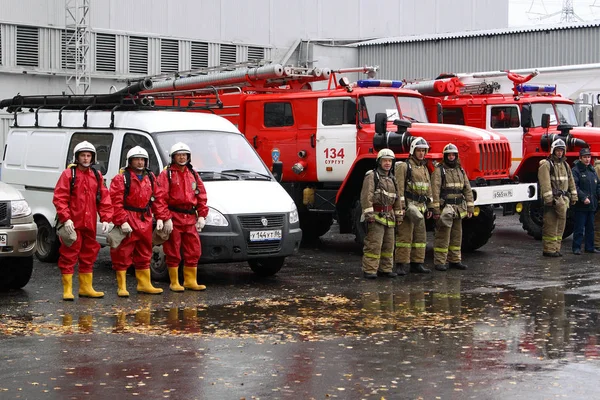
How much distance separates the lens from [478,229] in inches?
645

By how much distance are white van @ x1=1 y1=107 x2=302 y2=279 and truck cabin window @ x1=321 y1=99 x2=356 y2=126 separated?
8.18 ft

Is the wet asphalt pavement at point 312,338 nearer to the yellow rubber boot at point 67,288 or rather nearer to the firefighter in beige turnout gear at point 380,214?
the yellow rubber boot at point 67,288

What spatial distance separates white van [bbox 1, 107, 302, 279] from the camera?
12.5 m

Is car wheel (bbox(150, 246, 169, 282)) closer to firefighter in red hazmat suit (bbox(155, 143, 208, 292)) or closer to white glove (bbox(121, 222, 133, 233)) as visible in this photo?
firefighter in red hazmat suit (bbox(155, 143, 208, 292))

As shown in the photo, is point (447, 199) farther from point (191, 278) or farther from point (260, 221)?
point (191, 278)

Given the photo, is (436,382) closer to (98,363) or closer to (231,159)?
(98,363)

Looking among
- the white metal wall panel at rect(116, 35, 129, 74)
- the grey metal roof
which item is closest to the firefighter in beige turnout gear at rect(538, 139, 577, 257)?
the grey metal roof

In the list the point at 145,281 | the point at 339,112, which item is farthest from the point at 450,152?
the point at 145,281

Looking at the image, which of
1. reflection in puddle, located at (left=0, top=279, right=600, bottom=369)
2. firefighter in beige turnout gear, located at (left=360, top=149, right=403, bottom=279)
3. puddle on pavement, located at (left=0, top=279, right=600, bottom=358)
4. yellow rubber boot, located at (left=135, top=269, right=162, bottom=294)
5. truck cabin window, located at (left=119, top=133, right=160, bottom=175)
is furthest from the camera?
firefighter in beige turnout gear, located at (left=360, top=149, right=403, bottom=279)

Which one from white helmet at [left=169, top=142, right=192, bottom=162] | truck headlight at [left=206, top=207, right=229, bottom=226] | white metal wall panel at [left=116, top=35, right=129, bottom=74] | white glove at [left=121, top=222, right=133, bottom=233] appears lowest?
white glove at [left=121, top=222, right=133, bottom=233]

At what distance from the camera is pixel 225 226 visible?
12469mm

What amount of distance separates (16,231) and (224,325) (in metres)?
3.01

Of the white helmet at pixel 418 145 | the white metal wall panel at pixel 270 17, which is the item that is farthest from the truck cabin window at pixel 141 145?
the white metal wall panel at pixel 270 17

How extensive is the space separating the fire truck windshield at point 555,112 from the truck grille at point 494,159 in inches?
115
